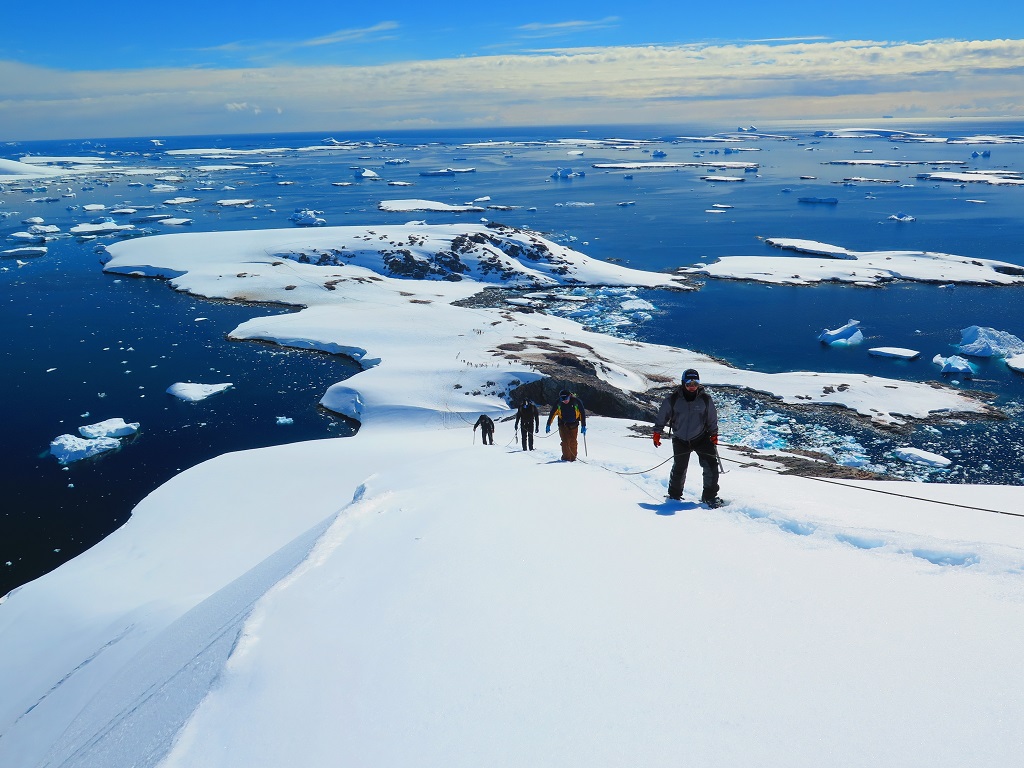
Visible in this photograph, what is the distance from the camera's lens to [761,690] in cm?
477

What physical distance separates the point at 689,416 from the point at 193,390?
28.2 m

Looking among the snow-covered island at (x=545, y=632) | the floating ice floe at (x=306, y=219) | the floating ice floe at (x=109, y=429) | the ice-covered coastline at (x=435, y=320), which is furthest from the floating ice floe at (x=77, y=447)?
the floating ice floe at (x=306, y=219)

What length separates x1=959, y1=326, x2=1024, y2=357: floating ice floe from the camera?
37.2m

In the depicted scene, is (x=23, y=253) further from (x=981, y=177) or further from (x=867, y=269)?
(x=981, y=177)

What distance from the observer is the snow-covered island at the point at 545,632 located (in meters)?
4.53

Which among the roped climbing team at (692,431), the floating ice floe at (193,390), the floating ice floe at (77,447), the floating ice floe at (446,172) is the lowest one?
the floating ice floe at (77,447)

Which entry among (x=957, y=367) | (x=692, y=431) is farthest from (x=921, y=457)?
(x=692, y=431)

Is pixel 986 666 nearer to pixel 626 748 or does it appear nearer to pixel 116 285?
pixel 626 748

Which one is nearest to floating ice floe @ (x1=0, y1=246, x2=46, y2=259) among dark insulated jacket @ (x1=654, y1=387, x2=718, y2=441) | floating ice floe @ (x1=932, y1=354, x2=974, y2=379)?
dark insulated jacket @ (x1=654, y1=387, x2=718, y2=441)

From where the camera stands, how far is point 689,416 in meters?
9.84

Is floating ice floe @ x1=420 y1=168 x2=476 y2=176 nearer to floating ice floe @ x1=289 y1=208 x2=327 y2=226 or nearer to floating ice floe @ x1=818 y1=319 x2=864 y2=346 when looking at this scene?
floating ice floe @ x1=289 y1=208 x2=327 y2=226

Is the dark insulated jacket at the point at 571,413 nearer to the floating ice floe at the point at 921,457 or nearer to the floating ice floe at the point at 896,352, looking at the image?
the floating ice floe at the point at 921,457

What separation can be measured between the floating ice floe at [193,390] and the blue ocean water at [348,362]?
507 mm

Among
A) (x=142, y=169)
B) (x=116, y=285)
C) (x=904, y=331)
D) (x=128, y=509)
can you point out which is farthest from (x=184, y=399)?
(x=142, y=169)
